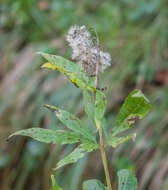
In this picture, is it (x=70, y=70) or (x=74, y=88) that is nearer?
(x=70, y=70)

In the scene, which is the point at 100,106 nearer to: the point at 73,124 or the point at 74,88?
the point at 73,124

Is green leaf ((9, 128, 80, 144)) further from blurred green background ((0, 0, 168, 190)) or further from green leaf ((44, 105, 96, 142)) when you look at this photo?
blurred green background ((0, 0, 168, 190))

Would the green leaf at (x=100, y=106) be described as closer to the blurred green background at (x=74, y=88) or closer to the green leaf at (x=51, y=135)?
the green leaf at (x=51, y=135)

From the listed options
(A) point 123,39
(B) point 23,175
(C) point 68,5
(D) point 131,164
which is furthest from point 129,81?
(C) point 68,5

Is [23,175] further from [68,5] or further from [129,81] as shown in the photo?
[68,5]

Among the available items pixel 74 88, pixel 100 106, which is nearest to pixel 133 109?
pixel 100 106

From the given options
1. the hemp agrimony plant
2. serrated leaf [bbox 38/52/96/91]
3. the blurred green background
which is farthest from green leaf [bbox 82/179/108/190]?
the blurred green background
